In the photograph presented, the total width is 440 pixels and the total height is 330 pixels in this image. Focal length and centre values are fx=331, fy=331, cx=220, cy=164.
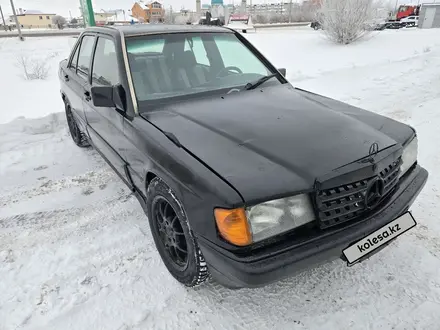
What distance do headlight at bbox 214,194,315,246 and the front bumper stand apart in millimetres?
88

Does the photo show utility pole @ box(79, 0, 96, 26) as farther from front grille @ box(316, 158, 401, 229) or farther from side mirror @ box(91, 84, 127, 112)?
front grille @ box(316, 158, 401, 229)

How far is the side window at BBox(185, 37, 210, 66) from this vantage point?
2953mm

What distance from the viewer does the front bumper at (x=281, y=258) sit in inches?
61.4

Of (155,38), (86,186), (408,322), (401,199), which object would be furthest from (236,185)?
(86,186)

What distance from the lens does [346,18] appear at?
43.4 ft

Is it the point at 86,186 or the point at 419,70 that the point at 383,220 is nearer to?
the point at 86,186

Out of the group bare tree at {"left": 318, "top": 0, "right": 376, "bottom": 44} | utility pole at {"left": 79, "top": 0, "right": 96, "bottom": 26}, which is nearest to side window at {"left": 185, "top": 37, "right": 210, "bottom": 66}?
utility pole at {"left": 79, "top": 0, "right": 96, "bottom": 26}

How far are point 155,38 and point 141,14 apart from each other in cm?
2410

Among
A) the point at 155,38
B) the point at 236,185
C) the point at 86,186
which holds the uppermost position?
the point at 155,38

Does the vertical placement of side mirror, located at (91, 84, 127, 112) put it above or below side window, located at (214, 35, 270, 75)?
below

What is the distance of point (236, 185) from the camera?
1609 mm

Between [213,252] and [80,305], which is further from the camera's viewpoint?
[80,305]

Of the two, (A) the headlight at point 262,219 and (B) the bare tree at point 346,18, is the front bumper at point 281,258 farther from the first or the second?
(B) the bare tree at point 346,18

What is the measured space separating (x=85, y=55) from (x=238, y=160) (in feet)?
8.68
